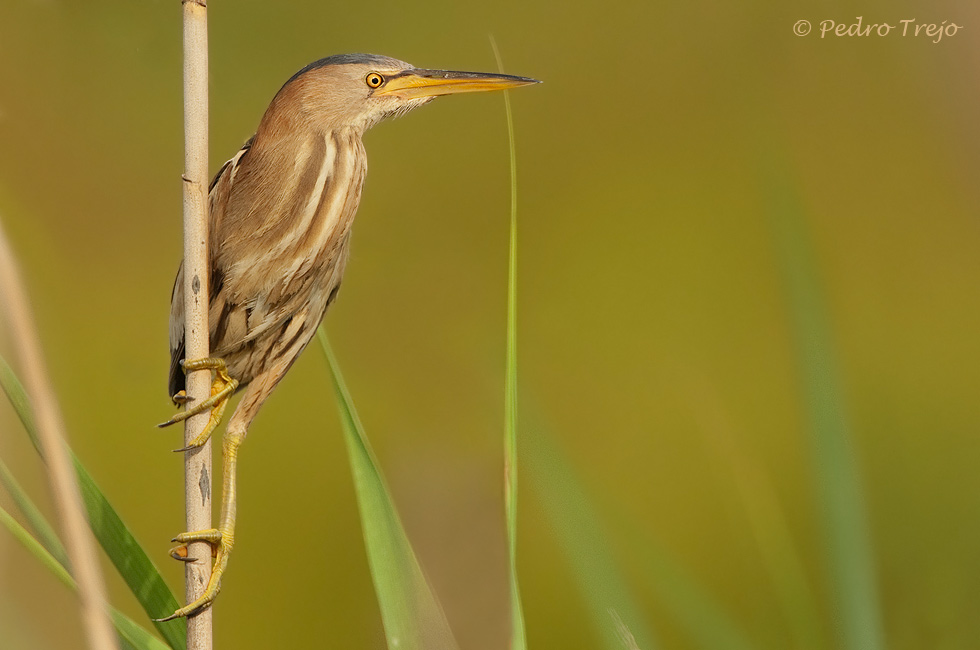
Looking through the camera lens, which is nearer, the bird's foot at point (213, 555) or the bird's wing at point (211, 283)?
the bird's foot at point (213, 555)

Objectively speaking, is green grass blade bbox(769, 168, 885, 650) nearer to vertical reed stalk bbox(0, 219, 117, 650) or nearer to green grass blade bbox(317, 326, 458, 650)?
green grass blade bbox(317, 326, 458, 650)

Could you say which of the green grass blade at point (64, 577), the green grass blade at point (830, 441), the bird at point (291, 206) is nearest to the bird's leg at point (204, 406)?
the bird at point (291, 206)

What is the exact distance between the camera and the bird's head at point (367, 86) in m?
0.61

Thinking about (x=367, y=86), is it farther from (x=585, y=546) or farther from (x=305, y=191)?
(x=585, y=546)

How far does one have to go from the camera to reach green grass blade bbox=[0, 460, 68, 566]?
36 centimetres

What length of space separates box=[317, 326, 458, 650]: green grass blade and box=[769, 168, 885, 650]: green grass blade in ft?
0.67

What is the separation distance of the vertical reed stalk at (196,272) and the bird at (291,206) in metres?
0.05

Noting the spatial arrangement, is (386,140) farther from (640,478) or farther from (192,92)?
(192,92)

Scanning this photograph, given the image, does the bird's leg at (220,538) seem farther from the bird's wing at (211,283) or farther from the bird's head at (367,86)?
the bird's head at (367,86)

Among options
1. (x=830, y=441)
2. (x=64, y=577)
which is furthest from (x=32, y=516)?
(x=830, y=441)

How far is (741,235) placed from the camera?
1.77 metres

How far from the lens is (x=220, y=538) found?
500mm

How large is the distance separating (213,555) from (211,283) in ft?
0.63

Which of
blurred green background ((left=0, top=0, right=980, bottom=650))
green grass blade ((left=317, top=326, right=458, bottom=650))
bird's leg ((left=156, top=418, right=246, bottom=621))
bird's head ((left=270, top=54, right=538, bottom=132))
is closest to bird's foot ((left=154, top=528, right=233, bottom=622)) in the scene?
bird's leg ((left=156, top=418, right=246, bottom=621))
